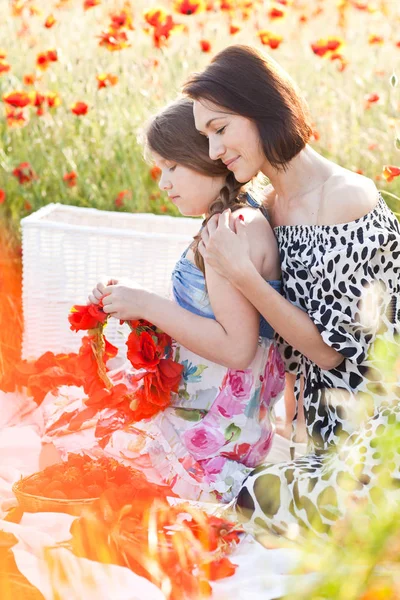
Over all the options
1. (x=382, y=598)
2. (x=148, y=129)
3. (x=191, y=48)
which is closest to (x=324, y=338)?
(x=148, y=129)

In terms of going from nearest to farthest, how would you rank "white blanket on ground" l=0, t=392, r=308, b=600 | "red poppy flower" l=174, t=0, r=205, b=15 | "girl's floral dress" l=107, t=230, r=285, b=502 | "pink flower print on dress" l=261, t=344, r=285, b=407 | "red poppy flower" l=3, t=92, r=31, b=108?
1. "white blanket on ground" l=0, t=392, r=308, b=600
2. "girl's floral dress" l=107, t=230, r=285, b=502
3. "pink flower print on dress" l=261, t=344, r=285, b=407
4. "red poppy flower" l=3, t=92, r=31, b=108
5. "red poppy flower" l=174, t=0, r=205, b=15

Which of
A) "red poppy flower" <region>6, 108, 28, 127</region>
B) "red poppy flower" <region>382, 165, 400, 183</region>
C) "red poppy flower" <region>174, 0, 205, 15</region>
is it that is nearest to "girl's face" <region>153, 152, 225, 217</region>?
"red poppy flower" <region>382, 165, 400, 183</region>

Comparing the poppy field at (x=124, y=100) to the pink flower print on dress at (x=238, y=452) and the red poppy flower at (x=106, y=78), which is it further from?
the pink flower print on dress at (x=238, y=452)

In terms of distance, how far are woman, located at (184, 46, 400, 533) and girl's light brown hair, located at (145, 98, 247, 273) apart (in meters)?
0.08

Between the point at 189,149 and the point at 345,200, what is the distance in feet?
1.35

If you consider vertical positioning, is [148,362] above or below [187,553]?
above

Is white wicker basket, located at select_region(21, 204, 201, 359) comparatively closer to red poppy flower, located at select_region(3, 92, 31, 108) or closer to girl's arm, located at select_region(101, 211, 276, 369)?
red poppy flower, located at select_region(3, 92, 31, 108)

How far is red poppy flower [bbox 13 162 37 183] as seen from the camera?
3.61 metres

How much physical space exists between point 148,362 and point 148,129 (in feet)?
1.97

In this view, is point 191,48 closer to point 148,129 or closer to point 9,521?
point 148,129

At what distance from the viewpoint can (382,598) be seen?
0.67m

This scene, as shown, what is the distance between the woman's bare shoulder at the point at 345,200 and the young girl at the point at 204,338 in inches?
6.8

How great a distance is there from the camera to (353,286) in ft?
6.21

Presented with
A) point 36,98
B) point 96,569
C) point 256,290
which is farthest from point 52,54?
point 96,569
